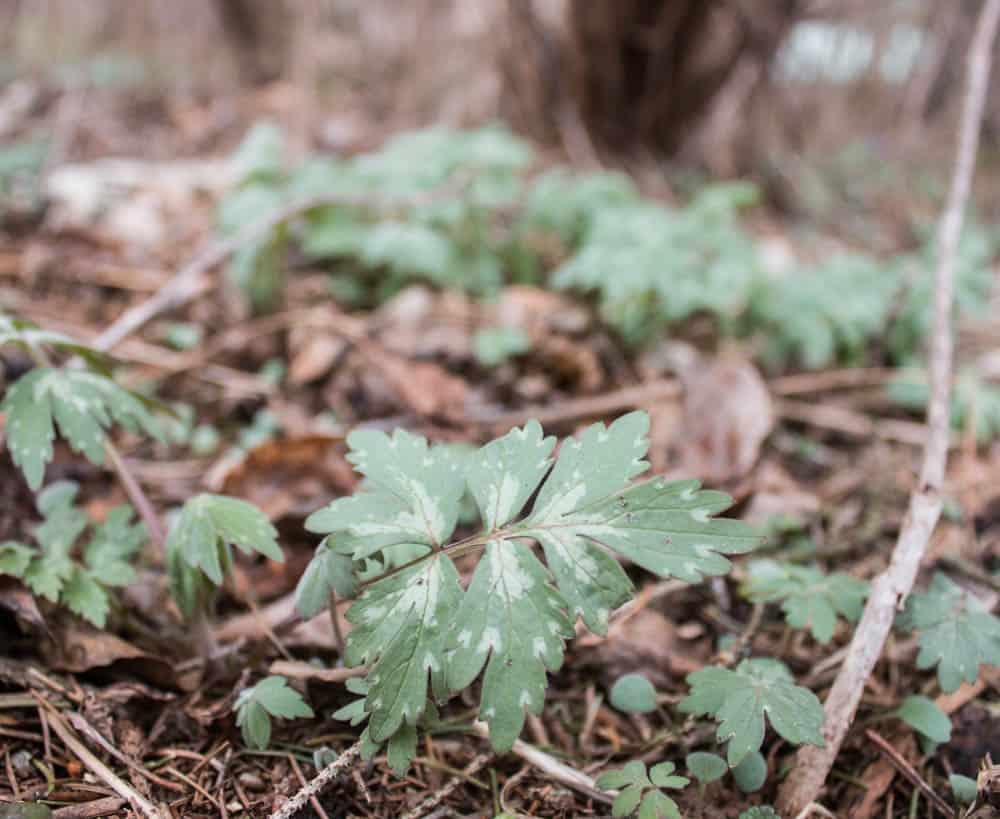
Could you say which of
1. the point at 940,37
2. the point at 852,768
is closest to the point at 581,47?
the point at 852,768

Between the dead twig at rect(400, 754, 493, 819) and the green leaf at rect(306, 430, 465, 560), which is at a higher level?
the green leaf at rect(306, 430, 465, 560)

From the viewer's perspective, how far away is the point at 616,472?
1244 millimetres

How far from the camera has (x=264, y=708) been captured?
131 centimetres

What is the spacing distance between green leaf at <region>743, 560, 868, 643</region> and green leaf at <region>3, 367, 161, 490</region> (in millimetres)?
1272

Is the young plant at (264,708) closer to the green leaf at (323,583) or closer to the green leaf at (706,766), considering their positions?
the green leaf at (323,583)

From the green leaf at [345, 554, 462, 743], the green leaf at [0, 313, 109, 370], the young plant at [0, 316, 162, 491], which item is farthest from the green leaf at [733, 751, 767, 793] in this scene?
the green leaf at [0, 313, 109, 370]

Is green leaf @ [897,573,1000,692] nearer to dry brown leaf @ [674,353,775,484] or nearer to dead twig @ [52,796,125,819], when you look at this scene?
dry brown leaf @ [674,353,775,484]

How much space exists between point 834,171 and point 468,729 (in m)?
5.04

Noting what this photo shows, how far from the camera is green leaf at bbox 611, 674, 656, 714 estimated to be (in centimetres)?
146

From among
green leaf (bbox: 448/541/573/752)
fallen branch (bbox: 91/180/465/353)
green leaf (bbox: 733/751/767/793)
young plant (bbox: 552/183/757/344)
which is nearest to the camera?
green leaf (bbox: 448/541/573/752)

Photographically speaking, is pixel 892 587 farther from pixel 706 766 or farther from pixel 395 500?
pixel 395 500

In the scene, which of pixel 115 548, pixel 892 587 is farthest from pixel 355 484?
pixel 892 587

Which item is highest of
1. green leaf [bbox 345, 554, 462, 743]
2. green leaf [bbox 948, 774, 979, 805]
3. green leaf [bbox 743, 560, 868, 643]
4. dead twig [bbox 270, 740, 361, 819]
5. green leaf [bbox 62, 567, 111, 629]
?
green leaf [bbox 345, 554, 462, 743]

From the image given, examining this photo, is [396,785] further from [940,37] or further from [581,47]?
[940,37]
